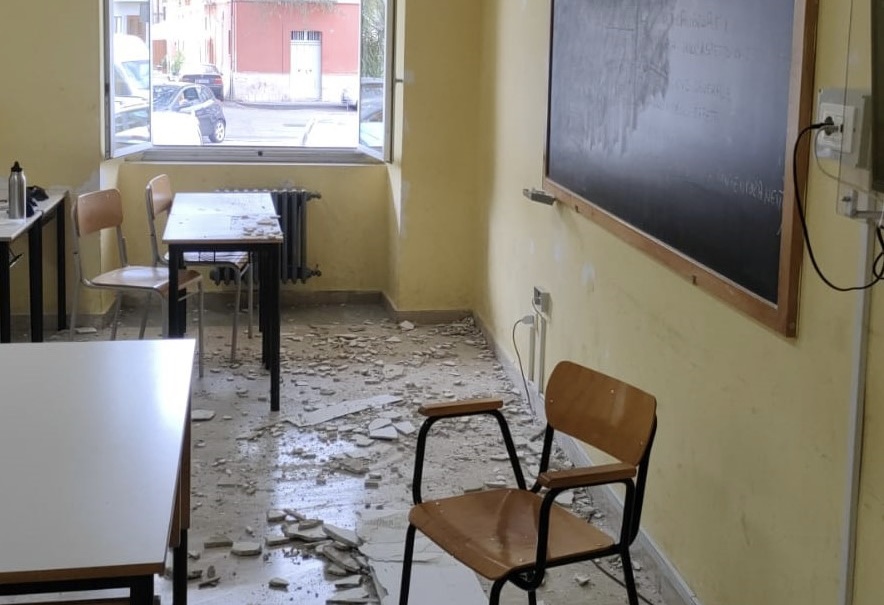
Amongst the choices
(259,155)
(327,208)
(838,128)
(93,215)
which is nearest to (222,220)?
(93,215)

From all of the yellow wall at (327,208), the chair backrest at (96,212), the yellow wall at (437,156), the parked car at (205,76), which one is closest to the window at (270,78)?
the parked car at (205,76)

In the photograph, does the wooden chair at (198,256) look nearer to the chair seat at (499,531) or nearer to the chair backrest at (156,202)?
the chair backrest at (156,202)

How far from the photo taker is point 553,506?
2.80 m

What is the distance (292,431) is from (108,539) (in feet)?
9.44

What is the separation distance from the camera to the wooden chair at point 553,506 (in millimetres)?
2445

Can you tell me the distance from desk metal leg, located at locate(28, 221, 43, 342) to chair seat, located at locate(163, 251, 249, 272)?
62 centimetres

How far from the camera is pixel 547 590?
3.34 metres

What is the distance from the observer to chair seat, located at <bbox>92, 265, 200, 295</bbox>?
5.11 m

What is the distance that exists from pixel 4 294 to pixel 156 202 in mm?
1104

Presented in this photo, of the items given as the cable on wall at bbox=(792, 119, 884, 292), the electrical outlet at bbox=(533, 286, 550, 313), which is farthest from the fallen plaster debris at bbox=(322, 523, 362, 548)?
the cable on wall at bbox=(792, 119, 884, 292)

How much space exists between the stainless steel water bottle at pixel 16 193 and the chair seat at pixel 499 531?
3.14 m

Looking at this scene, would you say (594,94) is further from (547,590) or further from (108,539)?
(108,539)

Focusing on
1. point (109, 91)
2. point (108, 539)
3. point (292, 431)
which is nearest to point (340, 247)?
point (109, 91)

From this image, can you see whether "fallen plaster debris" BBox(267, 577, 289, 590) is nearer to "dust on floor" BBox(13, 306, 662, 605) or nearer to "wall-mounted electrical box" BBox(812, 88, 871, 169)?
"dust on floor" BBox(13, 306, 662, 605)
